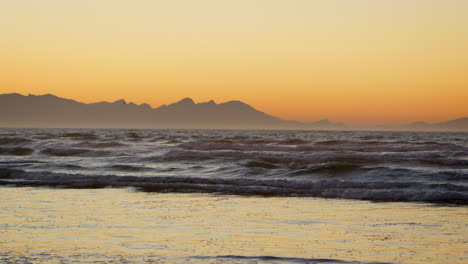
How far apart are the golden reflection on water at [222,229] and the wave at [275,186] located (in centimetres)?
133

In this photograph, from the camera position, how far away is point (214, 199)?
15047mm

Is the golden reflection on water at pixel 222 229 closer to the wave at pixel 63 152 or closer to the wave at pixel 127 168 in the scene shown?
the wave at pixel 127 168

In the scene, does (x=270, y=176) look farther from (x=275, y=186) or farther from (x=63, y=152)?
(x=63, y=152)

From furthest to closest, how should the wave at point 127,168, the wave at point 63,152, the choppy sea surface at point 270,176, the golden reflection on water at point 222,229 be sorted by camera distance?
the wave at point 63,152 < the wave at point 127,168 < the choppy sea surface at point 270,176 < the golden reflection on water at point 222,229

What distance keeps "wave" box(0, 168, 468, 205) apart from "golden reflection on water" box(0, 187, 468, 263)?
52.2 inches

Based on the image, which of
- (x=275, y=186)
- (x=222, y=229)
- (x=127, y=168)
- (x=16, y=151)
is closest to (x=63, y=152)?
(x=16, y=151)

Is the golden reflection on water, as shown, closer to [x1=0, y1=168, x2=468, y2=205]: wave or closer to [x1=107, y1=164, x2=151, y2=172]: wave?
[x1=0, y1=168, x2=468, y2=205]: wave

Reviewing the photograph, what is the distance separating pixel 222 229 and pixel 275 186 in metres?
7.84

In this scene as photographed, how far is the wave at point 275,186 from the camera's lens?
50.8ft

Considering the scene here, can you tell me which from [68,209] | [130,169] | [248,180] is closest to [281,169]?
[248,180]

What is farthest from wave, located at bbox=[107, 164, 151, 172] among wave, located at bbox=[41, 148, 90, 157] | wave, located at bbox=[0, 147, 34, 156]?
wave, located at bbox=[0, 147, 34, 156]

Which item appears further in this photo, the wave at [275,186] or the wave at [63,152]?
the wave at [63,152]

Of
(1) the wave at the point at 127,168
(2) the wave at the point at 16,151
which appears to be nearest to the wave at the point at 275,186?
(1) the wave at the point at 127,168

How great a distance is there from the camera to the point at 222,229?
1051cm
